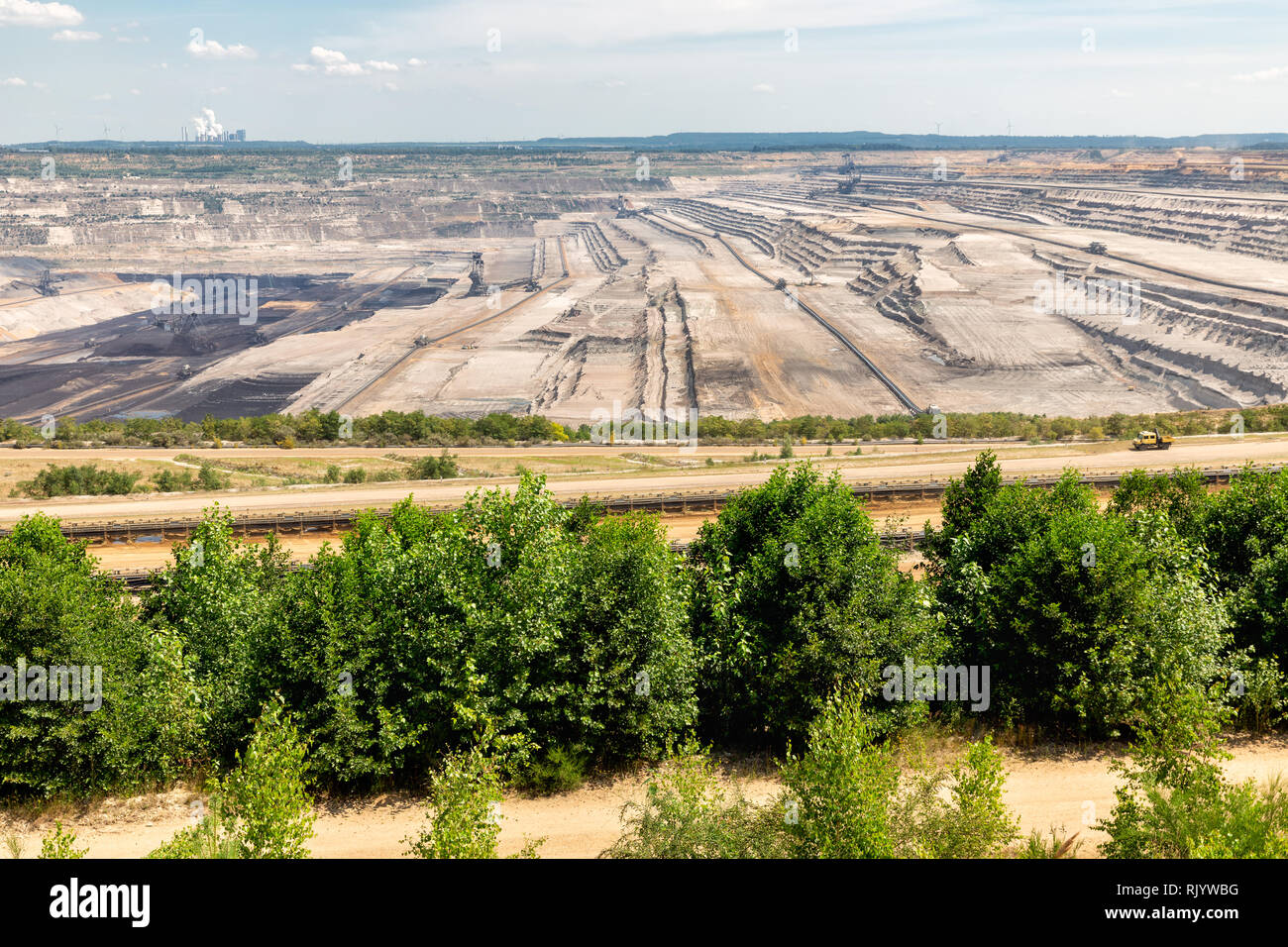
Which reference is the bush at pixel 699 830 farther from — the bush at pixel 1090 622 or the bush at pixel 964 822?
the bush at pixel 1090 622

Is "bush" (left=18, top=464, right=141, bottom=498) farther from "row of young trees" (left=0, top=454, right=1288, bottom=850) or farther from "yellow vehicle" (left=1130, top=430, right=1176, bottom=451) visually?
"yellow vehicle" (left=1130, top=430, right=1176, bottom=451)

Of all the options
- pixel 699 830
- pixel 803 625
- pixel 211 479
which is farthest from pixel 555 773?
pixel 211 479

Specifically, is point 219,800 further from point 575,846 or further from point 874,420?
point 874,420

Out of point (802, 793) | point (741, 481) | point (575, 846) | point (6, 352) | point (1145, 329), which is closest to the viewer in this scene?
point (802, 793)

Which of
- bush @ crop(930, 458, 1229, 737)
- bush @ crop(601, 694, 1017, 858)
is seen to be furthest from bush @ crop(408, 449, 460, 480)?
bush @ crop(601, 694, 1017, 858)

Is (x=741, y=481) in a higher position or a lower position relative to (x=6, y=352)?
lower

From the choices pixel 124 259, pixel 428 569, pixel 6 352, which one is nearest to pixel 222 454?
pixel 428 569
